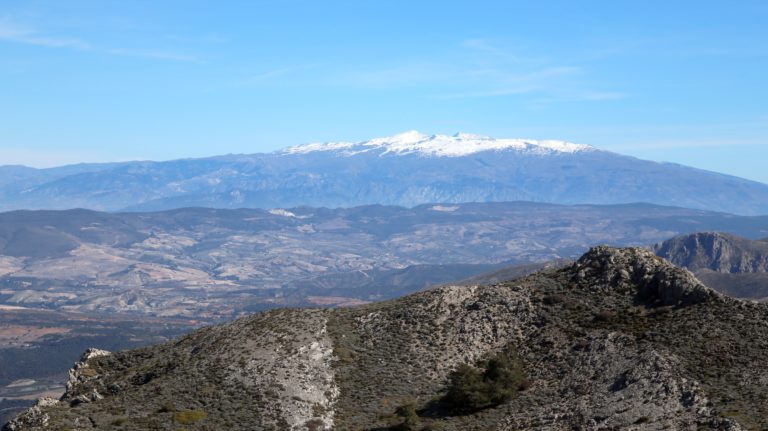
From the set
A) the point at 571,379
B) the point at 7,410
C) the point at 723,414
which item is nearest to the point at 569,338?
the point at 571,379

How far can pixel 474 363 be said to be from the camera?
183 feet

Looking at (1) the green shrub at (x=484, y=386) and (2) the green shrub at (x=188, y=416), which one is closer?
(2) the green shrub at (x=188, y=416)

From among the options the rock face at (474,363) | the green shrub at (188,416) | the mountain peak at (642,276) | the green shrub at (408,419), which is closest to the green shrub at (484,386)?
the rock face at (474,363)

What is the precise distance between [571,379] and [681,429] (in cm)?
993

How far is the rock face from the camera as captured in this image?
47.1 m

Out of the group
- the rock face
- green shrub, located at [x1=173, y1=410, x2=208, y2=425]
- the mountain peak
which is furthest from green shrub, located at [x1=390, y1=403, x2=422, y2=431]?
the mountain peak

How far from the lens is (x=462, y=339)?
58219 millimetres

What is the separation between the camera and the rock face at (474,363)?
47.1 metres

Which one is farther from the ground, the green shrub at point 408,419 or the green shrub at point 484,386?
the green shrub at point 484,386

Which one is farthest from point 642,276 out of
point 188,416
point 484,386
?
point 188,416

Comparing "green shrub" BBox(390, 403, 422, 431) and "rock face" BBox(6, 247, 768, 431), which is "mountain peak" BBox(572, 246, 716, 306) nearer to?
"rock face" BBox(6, 247, 768, 431)

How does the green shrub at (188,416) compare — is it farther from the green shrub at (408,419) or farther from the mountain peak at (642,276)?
the mountain peak at (642,276)

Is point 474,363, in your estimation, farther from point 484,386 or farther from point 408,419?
point 408,419

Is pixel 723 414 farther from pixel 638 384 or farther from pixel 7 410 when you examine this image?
pixel 7 410
